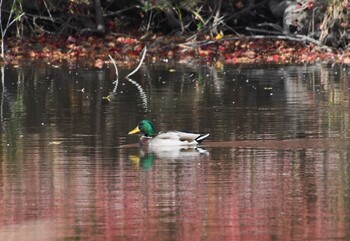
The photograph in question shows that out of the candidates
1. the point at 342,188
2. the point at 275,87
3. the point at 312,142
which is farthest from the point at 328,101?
the point at 342,188

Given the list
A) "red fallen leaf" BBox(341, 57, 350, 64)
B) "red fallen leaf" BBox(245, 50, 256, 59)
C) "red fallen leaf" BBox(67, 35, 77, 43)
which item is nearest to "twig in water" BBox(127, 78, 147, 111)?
"red fallen leaf" BBox(341, 57, 350, 64)

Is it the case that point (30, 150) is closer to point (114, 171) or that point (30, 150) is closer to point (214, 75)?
point (114, 171)

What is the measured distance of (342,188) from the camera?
522 inches

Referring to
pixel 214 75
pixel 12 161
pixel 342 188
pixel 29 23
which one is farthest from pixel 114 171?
pixel 29 23

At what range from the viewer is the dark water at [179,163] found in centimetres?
1159

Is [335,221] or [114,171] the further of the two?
[114,171]

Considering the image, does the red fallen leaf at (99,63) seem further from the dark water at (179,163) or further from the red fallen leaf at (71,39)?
the dark water at (179,163)

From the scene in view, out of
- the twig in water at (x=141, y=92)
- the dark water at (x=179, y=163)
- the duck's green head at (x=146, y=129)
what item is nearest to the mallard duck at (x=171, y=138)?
the duck's green head at (x=146, y=129)

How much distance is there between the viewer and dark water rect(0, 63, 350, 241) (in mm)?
11586

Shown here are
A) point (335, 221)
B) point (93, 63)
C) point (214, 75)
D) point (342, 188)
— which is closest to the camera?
point (335, 221)

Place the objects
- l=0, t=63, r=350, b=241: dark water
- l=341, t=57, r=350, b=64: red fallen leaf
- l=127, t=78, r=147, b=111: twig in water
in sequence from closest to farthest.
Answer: l=0, t=63, r=350, b=241: dark water → l=127, t=78, r=147, b=111: twig in water → l=341, t=57, r=350, b=64: red fallen leaf

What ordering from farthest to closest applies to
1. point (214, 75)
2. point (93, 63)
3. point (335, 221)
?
point (93, 63) < point (214, 75) < point (335, 221)

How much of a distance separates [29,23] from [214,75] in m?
10.1

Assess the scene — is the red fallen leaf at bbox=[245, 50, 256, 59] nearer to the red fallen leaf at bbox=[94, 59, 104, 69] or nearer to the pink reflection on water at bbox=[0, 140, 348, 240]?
the red fallen leaf at bbox=[94, 59, 104, 69]
